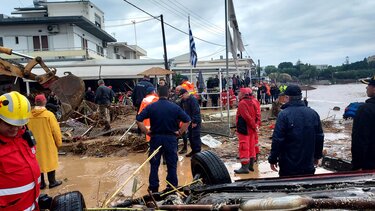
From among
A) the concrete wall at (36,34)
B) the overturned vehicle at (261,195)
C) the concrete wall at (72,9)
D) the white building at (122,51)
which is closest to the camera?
the overturned vehicle at (261,195)

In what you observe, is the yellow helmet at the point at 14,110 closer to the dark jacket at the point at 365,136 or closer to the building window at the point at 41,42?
the dark jacket at the point at 365,136

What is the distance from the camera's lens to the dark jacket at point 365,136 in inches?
167

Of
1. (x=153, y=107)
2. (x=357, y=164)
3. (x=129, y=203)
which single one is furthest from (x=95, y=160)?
(x=357, y=164)

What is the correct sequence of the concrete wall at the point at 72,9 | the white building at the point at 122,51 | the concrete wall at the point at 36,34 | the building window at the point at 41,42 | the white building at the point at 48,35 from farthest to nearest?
the white building at the point at 122,51 → the concrete wall at the point at 72,9 → the building window at the point at 41,42 → the concrete wall at the point at 36,34 → the white building at the point at 48,35

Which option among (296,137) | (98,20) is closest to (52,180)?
(296,137)

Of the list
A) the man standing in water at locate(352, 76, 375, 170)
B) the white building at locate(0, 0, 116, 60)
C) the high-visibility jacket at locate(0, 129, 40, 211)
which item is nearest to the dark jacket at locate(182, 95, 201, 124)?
the man standing in water at locate(352, 76, 375, 170)

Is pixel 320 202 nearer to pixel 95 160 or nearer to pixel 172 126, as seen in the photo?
pixel 172 126

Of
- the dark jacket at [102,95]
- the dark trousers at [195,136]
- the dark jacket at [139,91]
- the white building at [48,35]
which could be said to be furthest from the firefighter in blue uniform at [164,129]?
the white building at [48,35]

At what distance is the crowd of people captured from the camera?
8.81 ft

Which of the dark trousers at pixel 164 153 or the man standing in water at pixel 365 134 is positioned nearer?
the man standing in water at pixel 365 134

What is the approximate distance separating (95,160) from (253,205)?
7466 mm

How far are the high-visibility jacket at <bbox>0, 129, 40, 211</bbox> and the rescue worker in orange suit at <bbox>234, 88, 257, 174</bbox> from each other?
16.0 ft

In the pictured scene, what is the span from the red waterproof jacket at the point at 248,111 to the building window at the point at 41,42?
3151 centimetres

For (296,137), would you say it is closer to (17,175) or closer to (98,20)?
(17,175)
